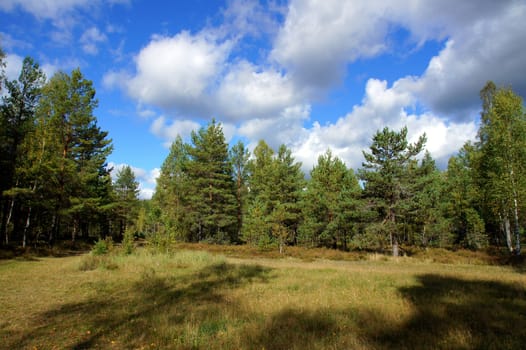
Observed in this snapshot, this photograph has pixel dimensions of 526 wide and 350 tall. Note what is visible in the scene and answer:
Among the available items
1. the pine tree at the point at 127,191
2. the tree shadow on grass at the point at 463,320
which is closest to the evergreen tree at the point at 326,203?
the tree shadow on grass at the point at 463,320

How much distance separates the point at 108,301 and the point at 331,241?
3499 cm

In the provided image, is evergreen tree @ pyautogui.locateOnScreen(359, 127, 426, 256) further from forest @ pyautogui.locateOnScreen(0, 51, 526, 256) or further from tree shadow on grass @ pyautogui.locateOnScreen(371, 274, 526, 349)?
tree shadow on grass @ pyautogui.locateOnScreen(371, 274, 526, 349)

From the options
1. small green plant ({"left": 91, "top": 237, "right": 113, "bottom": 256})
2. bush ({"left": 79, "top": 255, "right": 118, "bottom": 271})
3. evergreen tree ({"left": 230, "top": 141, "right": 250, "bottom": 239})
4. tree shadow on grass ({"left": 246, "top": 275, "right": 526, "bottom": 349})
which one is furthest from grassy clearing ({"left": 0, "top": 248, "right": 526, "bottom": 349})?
evergreen tree ({"left": 230, "top": 141, "right": 250, "bottom": 239})

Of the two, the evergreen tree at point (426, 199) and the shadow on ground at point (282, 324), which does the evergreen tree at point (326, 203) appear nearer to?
the evergreen tree at point (426, 199)

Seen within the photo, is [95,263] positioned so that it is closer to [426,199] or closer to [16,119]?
[16,119]

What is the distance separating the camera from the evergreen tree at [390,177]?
2503cm

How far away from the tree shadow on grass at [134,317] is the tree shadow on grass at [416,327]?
68.6 inches

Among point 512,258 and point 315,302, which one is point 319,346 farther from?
point 512,258

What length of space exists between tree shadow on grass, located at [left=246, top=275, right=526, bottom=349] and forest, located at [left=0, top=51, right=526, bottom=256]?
16642mm

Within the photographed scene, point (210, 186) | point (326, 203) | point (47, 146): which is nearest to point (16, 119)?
point (47, 146)

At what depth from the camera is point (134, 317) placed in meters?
7.62

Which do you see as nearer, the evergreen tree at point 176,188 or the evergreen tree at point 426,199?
the evergreen tree at point 426,199

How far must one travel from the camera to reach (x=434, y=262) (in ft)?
73.6

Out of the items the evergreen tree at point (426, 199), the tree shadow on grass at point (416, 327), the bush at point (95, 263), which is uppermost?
the evergreen tree at point (426, 199)
